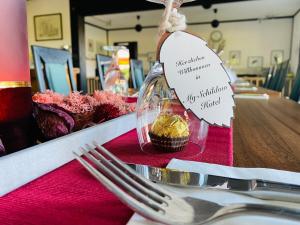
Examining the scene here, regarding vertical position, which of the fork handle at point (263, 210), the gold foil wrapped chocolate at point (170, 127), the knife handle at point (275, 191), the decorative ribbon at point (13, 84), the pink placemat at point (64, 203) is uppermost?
the decorative ribbon at point (13, 84)

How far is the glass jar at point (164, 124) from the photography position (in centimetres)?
38

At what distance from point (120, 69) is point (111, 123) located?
865 millimetres

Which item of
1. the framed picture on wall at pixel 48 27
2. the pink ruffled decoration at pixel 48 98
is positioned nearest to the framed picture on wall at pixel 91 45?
the framed picture on wall at pixel 48 27

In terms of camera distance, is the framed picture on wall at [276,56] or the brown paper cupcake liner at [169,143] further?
the framed picture on wall at [276,56]

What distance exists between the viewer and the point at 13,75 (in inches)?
12.3

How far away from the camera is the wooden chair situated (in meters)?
1.16

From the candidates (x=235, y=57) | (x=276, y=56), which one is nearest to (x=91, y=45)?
(x=235, y=57)

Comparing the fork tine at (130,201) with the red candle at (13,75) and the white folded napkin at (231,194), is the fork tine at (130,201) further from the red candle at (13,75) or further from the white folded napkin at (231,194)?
the red candle at (13,75)

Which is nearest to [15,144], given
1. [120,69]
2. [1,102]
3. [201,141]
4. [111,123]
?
[1,102]

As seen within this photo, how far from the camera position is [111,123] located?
1.45 feet

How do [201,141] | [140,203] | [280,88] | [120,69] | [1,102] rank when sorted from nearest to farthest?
1. [140,203]
2. [1,102]
3. [201,141]
4. [120,69]
5. [280,88]

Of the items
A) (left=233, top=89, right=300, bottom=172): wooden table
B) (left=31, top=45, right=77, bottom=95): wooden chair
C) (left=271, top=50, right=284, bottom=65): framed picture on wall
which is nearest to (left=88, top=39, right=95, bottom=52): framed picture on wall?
(left=271, top=50, right=284, bottom=65): framed picture on wall

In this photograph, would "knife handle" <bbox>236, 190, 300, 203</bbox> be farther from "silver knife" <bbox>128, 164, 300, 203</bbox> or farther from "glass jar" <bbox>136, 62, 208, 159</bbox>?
"glass jar" <bbox>136, 62, 208, 159</bbox>

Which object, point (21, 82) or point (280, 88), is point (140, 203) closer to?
point (21, 82)
